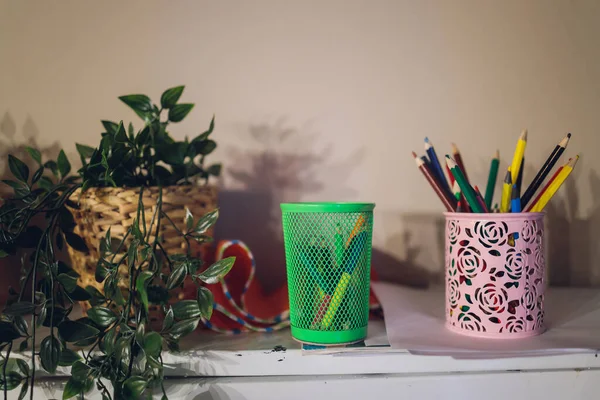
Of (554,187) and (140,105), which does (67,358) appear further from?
(554,187)

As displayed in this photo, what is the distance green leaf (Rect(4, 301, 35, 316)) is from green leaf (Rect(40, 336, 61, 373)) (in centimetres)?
4

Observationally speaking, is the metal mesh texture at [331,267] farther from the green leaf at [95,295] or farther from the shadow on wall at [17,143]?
the shadow on wall at [17,143]

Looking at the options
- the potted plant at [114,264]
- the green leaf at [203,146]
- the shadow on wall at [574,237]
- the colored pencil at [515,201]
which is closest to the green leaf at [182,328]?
the potted plant at [114,264]

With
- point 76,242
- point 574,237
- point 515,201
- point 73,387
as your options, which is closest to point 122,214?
point 76,242

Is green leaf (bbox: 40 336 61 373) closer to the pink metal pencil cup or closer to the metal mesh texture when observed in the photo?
the metal mesh texture

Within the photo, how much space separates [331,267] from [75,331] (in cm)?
24

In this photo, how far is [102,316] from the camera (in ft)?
1.27

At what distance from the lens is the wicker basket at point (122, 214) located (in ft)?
1.50

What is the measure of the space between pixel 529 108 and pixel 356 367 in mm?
503

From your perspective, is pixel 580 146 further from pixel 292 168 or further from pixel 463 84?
pixel 292 168

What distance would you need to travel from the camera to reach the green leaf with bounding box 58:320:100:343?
387 mm

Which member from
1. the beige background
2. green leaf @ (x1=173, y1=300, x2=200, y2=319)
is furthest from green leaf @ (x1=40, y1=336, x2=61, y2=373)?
the beige background

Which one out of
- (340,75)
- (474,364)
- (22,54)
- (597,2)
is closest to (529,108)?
(597,2)

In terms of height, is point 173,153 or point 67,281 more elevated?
point 173,153
